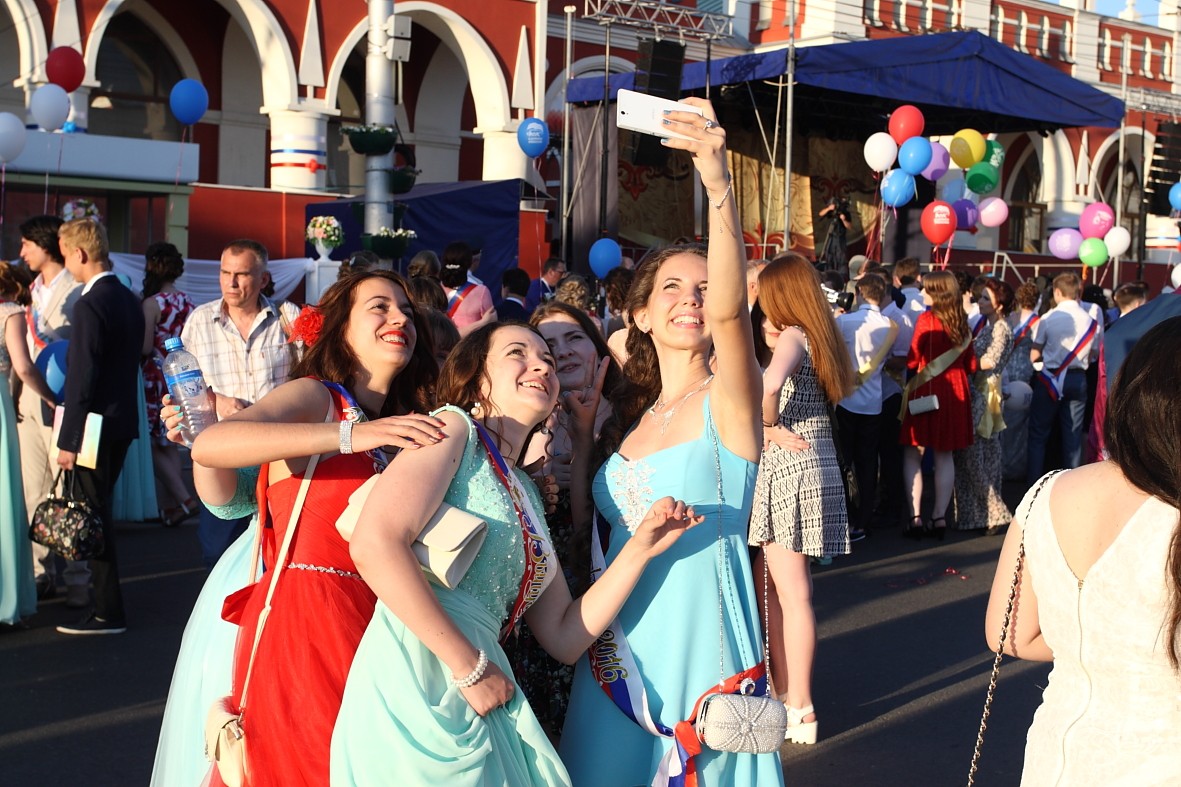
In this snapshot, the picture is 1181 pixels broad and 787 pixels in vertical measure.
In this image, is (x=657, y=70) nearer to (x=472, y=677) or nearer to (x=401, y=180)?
(x=401, y=180)

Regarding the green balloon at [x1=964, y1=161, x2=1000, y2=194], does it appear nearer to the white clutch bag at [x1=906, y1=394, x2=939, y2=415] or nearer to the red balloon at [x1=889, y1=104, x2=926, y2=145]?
the red balloon at [x1=889, y1=104, x2=926, y2=145]

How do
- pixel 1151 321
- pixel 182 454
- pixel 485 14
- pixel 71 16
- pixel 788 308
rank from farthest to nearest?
pixel 485 14, pixel 71 16, pixel 182 454, pixel 1151 321, pixel 788 308

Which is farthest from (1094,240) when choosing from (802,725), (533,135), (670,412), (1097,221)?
(670,412)

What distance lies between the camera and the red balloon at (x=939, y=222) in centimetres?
1756

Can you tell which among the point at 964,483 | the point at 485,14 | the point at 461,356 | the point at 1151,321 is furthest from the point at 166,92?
the point at 461,356

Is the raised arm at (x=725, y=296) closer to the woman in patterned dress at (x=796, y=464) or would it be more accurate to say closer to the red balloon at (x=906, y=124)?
the woman in patterned dress at (x=796, y=464)

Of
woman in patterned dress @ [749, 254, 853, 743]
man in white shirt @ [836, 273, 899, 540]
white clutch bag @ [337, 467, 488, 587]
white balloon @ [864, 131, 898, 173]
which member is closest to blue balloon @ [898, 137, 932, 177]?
white balloon @ [864, 131, 898, 173]

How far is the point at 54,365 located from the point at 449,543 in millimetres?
4923

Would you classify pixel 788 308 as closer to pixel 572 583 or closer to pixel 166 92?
pixel 572 583

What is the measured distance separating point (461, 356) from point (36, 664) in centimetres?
379

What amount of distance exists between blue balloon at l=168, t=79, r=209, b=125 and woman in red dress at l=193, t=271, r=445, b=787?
12.7 m

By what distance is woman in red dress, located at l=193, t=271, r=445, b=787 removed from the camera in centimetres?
262

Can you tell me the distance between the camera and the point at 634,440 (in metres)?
3.02

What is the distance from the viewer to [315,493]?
2.88m
